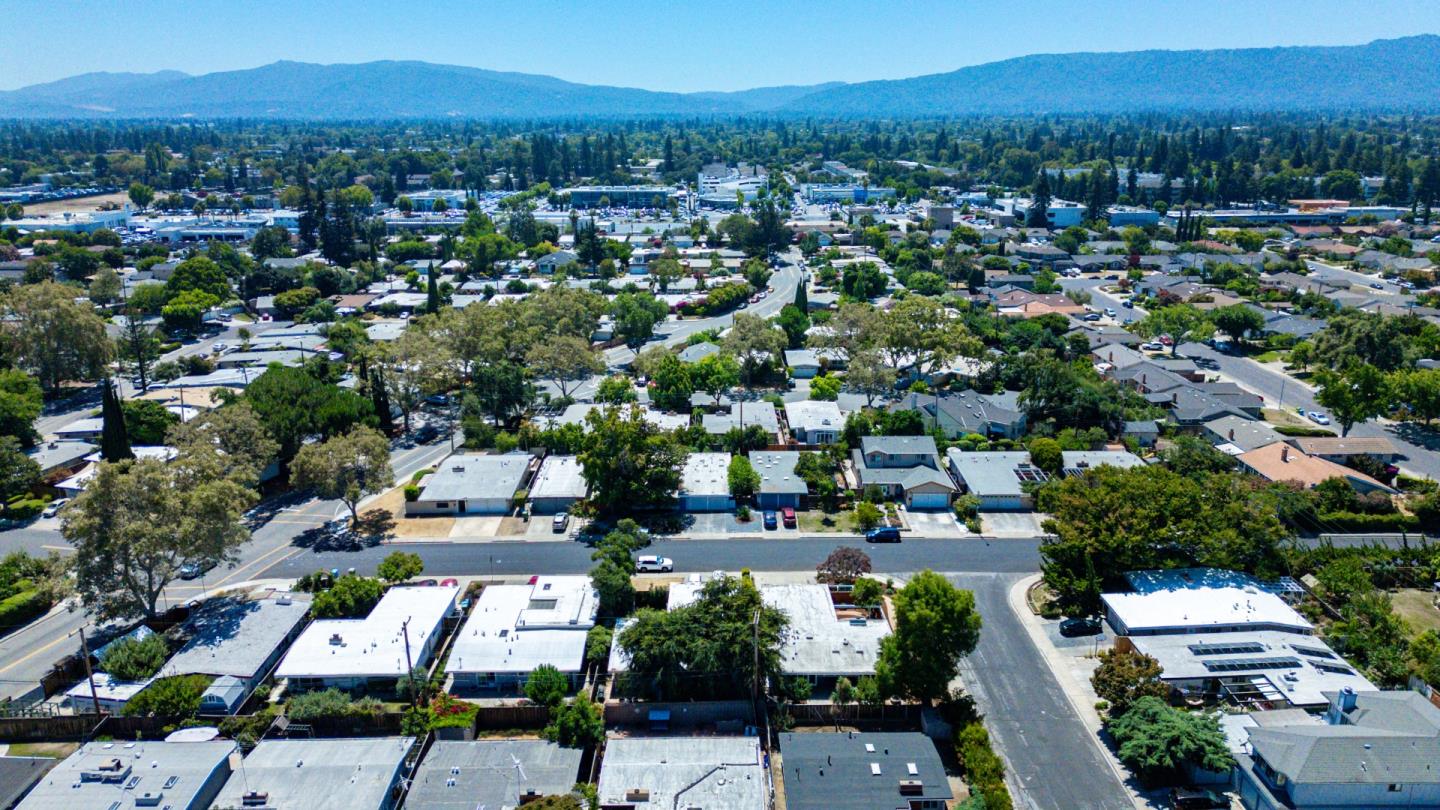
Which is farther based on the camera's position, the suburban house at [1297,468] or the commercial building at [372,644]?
the suburban house at [1297,468]

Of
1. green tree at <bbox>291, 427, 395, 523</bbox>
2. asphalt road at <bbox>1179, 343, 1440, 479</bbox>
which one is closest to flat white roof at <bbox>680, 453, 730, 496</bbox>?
A: green tree at <bbox>291, 427, 395, 523</bbox>

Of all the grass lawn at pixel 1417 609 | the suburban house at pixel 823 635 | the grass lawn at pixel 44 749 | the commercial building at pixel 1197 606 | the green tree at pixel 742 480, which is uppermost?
the green tree at pixel 742 480

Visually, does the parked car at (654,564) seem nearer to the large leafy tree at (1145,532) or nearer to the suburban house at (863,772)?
the suburban house at (863,772)

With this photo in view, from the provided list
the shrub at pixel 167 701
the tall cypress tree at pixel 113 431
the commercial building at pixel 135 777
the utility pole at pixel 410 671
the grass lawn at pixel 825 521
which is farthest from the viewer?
the tall cypress tree at pixel 113 431

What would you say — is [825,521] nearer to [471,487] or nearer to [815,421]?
[815,421]

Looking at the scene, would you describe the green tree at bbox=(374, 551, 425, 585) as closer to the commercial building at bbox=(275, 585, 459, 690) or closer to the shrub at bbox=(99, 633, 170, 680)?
the commercial building at bbox=(275, 585, 459, 690)

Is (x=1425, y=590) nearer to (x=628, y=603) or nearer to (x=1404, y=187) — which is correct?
(x=628, y=603)

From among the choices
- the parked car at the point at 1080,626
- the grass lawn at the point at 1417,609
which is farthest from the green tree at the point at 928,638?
the grass lawn at the point at 1417,609
